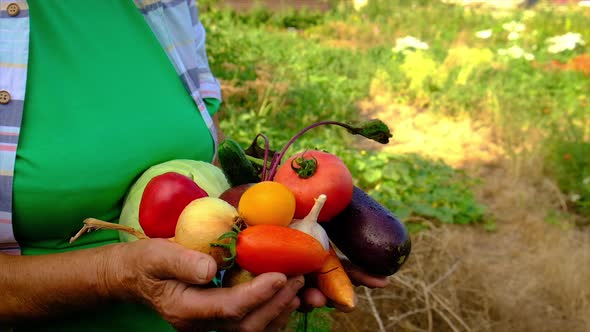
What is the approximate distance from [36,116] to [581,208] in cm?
445

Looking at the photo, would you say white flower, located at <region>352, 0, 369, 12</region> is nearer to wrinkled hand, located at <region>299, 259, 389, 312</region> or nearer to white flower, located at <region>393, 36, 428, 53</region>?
white flower, located at <region>393, 36, 428, 53</region>

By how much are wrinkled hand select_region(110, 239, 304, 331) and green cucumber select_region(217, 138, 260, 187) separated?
1.00 ft

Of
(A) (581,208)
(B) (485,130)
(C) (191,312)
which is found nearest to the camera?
(C) (191,312)

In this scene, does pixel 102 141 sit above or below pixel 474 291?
above

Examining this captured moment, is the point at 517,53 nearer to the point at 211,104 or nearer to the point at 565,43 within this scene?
the point at 565,43

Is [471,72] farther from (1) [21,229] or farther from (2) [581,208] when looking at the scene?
(1) [21,229]

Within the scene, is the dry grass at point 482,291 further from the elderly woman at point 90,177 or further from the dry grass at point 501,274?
the elderly woman at point 90,177

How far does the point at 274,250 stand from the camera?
113 cm

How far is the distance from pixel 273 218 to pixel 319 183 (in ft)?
0.50

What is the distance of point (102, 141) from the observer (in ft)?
4.66

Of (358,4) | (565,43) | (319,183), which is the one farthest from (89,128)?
(358,4)

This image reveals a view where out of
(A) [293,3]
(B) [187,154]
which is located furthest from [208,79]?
(A) [293,3]

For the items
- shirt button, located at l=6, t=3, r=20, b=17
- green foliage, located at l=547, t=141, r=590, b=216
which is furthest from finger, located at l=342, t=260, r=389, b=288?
green foliage, located at l=547, t=141, r=590, b=216

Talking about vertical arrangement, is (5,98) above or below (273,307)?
above
